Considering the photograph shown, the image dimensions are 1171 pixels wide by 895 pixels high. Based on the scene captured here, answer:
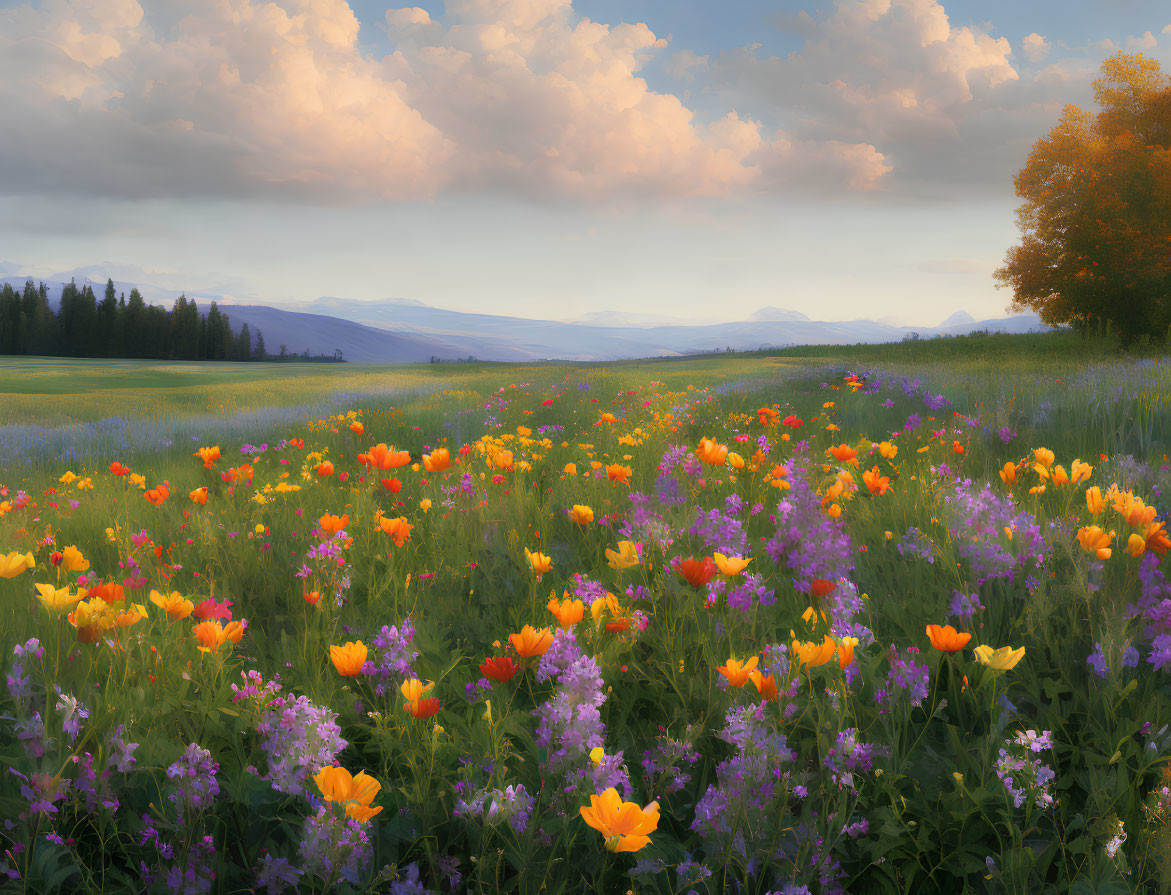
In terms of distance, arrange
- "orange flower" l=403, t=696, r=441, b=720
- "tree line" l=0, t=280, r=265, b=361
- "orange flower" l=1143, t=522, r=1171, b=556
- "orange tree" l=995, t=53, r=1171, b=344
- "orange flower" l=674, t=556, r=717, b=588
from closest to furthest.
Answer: "orange flower" l=403, t=696, r=441, b=720 < "orange flower" l=674, t=556, r=717, b=588 < "orange flower" l=1143, t=522, r=1171, b=556 < "orange tree" l=995, t=53, r=1171, b=344 < "tree line" l=0, t=280, r=265, b=361

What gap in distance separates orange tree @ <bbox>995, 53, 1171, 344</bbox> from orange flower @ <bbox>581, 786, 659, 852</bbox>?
27612 millimetres

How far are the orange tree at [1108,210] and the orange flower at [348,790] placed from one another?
27904mm

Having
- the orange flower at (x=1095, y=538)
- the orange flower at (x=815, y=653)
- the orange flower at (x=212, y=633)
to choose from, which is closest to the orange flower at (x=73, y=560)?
the orange flower at (x=212, y=633)

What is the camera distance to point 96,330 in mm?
57906

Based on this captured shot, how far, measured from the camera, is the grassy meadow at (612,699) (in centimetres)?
133

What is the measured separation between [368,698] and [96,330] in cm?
7395

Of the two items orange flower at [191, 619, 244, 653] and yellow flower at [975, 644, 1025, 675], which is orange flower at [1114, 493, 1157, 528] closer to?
yellow flower at [975, 644, 1025, 675]

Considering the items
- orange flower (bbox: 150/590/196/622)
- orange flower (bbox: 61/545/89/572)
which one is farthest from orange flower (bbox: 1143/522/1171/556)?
orange flower (bbox: 61/545/89/572)

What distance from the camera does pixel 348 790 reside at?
1206 mm

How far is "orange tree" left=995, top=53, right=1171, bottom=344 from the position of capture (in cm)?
2081

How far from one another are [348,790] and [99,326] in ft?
246

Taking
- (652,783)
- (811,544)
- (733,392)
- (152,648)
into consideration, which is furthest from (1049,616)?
(733,392)

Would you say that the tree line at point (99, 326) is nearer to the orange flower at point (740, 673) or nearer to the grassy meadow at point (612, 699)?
the grassy meadow at point (612, 699)

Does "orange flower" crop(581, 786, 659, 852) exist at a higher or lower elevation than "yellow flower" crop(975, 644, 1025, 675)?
lower
